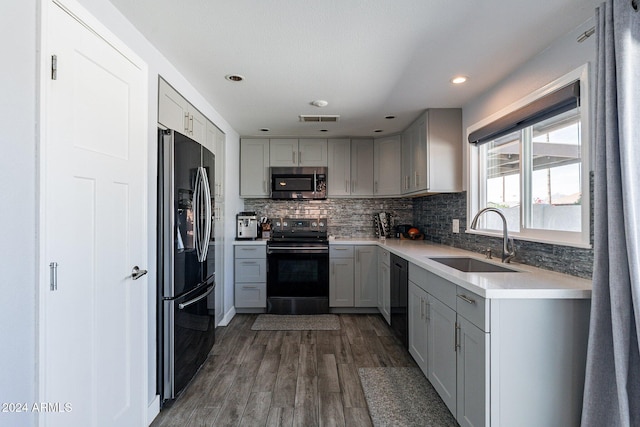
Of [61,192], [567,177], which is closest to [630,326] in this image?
[567,177]

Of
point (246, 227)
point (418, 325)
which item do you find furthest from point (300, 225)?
point (418, 325)

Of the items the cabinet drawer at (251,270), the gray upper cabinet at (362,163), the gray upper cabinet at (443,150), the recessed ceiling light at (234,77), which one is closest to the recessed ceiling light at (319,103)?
the recessed ceiling light at (234,77)

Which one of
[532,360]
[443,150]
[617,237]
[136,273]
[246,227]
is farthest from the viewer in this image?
[246,227]

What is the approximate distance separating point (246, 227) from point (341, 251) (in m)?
1.26

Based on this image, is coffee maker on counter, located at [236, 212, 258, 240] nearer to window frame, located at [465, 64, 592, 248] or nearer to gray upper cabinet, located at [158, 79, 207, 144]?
gray upper cabinet, located at [158, 79, 207, 144]

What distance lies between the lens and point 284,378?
7.61 ft

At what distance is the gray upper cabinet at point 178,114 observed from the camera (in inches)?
79.2

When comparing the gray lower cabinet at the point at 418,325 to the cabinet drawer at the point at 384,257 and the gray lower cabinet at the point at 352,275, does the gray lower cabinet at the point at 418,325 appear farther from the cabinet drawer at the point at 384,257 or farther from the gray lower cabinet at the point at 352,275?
the gray lower cabinet at the point at 352,275

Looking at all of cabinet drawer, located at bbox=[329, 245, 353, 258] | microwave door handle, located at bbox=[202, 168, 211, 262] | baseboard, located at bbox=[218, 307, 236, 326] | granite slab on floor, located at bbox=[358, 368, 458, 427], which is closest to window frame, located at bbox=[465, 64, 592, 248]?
granite slab on floor, located at bbox=[358, 368, 458, 427]

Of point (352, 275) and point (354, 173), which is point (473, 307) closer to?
point (352, 275)

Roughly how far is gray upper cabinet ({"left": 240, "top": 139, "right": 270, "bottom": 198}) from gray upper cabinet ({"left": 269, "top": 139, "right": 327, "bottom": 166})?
0.11 metres

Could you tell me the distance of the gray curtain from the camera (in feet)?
4.09

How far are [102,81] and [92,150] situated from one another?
0.35m

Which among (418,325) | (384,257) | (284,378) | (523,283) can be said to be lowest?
(284,378)
